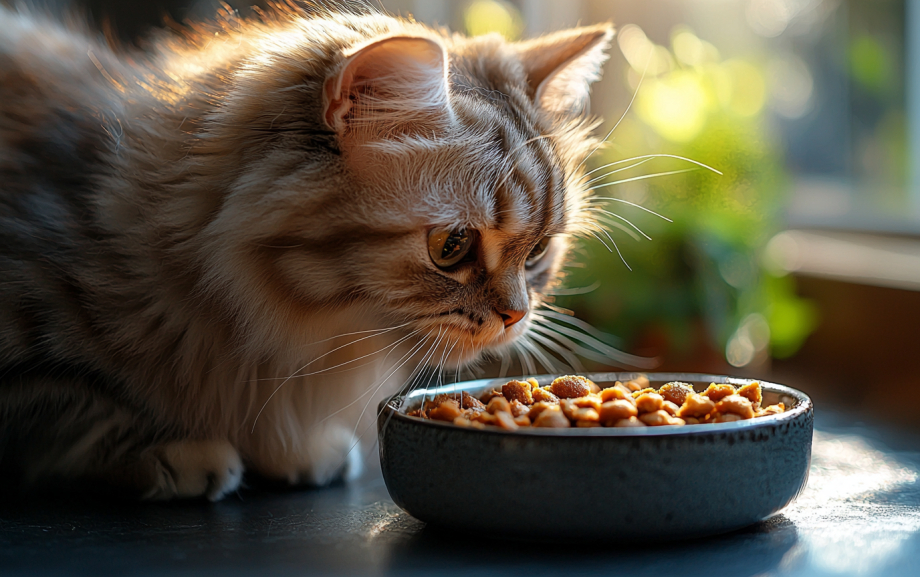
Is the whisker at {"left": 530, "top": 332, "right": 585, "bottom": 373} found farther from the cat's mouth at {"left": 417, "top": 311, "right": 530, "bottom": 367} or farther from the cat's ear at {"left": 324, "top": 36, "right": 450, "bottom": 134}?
the cat's ear at {"left": 324, "top": 36, "right": 450, "bottom": 134}

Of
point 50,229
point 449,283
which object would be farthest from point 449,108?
point 50,229

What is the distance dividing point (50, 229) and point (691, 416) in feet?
2.72

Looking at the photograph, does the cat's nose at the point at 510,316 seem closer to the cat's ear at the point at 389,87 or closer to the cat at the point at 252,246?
the cat at the point at 252,246

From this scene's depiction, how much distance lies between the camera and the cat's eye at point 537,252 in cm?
120

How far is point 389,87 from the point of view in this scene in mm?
992

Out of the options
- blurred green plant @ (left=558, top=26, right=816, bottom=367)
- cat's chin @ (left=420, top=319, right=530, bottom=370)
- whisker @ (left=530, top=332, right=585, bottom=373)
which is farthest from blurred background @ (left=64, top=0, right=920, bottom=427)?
cat's chin @ (left=420, top=319, right=530, bottom=370)

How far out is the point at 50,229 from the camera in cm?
107

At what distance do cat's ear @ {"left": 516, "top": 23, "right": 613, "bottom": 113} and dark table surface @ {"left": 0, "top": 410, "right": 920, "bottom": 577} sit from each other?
0.69m

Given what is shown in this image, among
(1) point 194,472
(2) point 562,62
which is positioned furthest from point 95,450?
(2) point 562,62

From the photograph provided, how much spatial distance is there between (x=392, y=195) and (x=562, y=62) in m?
0.45

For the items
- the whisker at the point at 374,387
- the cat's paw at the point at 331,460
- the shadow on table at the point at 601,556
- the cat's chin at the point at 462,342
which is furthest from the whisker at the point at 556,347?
the shadow on table at the point at 601,556

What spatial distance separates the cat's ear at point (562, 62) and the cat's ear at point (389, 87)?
31 cm

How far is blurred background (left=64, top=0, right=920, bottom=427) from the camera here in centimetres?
175

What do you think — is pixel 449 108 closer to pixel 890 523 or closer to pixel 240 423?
pixel 240 423
